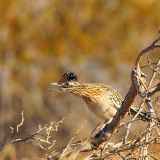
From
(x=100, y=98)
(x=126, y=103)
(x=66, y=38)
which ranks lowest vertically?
(x=126, y=103)

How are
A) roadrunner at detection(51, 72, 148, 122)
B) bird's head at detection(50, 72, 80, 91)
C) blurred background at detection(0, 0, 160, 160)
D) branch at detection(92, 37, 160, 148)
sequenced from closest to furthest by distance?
1. branch at detection(92, 37, 160, 148)
2. bird's head at detection(50, 72, 80, 91)
3. roadrunner at detection(51, 72, 148, 122)
4. blurred background at detection(0, 0, 160, 160)

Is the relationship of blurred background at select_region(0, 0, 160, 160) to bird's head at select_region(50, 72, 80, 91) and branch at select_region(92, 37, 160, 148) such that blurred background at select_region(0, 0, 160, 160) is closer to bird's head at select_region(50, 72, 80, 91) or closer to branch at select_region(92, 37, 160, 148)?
bird's head at select_region(50, 72, 80, 91)

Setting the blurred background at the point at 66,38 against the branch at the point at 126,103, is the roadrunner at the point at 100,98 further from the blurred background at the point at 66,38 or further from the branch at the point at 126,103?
the blurred background at the point at 66,38

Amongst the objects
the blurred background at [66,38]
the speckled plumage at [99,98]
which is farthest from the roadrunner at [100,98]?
the blurred background at [66,38]

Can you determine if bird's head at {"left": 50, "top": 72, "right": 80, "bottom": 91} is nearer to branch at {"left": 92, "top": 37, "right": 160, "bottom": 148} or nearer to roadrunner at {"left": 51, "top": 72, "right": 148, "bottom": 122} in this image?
roadrunner at {"left": 51, "top": 72, "right": 148, "bottom": 122}

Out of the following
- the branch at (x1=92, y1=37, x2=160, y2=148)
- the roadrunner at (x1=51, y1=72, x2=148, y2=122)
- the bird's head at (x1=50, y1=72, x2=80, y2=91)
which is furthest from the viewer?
the roadrunner at (x1=51, y1=72, x2=148, y2=122)

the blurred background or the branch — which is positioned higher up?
the blurred background

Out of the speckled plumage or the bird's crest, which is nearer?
the bird's crest

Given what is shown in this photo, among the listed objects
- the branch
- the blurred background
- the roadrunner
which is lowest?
the branch

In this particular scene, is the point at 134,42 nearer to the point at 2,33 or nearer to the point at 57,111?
the point at 2,33

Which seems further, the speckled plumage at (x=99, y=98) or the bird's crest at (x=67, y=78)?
the speckled plumage at (x=99, y=98)

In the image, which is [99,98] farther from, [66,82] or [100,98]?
[66,82]

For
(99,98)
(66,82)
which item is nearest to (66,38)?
(99,98)

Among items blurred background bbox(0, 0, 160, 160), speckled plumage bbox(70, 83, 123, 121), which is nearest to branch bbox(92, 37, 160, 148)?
speckled plumage bbox(70, 83, 123, 121)
